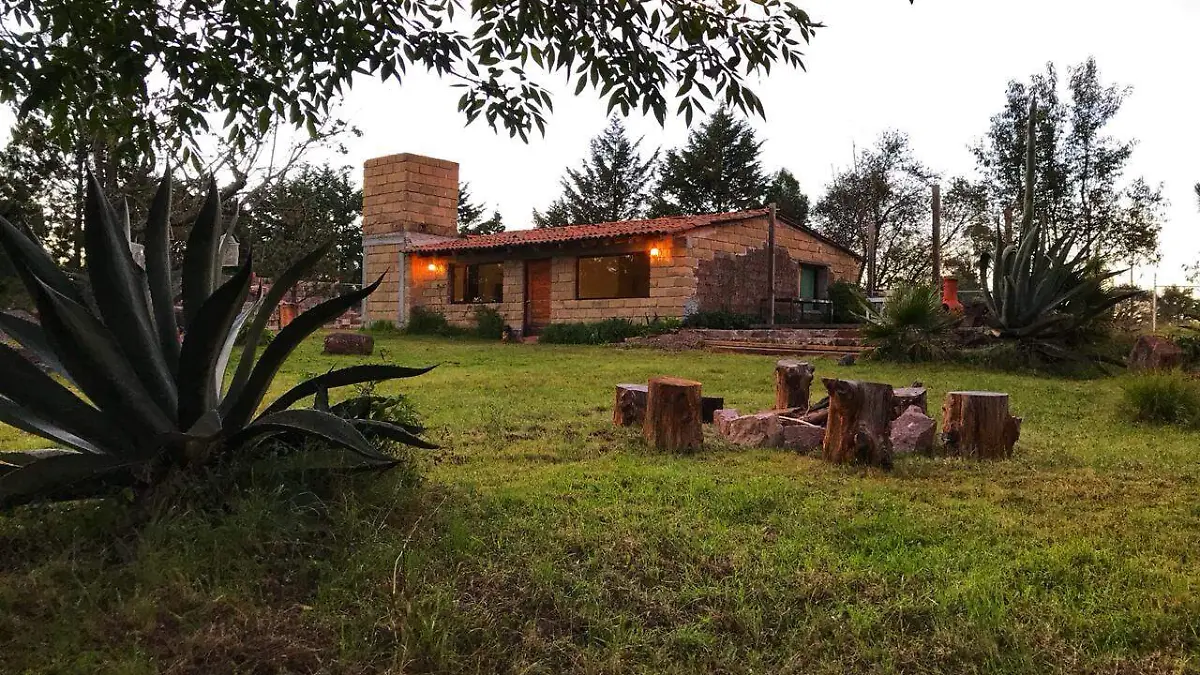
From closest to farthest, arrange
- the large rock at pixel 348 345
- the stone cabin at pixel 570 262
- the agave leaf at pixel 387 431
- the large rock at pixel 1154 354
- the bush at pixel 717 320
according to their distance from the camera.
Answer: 1. the agave leaf at pixel 387 431
2. the large rock at pixel 1154 354
3. the large rock at pixel 348 345
4. the bush at pixel 717 320
5. the stone cabin at pixel 570 262

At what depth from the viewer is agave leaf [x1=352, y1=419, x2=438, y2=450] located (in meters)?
3.06

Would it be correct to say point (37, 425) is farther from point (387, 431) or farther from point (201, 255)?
point (387, 431)

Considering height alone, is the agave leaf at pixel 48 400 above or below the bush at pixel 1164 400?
above

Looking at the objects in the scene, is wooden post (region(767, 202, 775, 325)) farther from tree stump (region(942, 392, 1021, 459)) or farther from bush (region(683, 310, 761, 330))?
A: tree stump (region(942, 392, 1021, 459))

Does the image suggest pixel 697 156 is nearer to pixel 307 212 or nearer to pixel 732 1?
pixel 307 212

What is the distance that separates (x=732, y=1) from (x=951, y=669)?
2.61m

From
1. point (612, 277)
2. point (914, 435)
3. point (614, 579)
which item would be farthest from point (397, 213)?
point (614, 579)

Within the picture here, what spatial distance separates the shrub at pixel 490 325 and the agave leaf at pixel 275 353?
51.7ft

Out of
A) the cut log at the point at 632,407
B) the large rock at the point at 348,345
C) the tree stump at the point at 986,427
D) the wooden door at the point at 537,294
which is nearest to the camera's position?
the tree stump at the point at 986,427

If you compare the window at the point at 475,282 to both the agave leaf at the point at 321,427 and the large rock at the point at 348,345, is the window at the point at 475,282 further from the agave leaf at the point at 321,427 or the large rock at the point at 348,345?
the agave leaf at the point at 321,427

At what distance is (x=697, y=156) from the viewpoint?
31.0 meters

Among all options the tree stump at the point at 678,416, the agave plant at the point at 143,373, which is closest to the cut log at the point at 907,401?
the tree stump at the point at 678,416

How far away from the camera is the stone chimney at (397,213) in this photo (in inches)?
819

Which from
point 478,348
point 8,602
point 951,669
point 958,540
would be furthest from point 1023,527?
point 478,348
